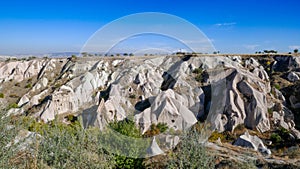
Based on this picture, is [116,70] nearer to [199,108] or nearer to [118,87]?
[118,87]

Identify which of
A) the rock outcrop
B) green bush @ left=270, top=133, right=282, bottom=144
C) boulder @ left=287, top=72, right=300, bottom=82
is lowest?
green bush @ left=270, top=133, right=282, bottom=144

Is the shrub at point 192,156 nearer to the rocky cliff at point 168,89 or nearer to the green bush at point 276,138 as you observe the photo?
the rocky cliff at point 168,89

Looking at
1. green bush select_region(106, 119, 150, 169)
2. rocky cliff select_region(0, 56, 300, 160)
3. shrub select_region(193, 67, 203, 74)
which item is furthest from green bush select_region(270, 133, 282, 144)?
green bush select_region(106, 119, 150, 169)

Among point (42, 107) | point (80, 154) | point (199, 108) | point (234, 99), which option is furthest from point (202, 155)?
point (42, 107)

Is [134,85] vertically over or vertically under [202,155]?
under

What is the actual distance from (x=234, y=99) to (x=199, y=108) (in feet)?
12.0

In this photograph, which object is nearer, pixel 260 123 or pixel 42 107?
pixel 260 123

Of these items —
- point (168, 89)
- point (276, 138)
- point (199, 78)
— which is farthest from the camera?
point (199, 78)

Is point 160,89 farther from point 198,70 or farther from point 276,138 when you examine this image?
point 276,138

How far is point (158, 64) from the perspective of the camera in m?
26.7

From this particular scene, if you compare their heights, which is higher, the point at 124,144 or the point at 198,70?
the point at 198,70

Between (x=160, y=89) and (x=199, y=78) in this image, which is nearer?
(x=199, y=78)

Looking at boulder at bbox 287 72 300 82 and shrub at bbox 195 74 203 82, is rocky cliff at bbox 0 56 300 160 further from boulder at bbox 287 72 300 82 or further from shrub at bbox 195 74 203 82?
boulder at bbox 287 72 300 82

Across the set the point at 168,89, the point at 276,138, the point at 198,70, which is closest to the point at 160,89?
the point at 168,89
